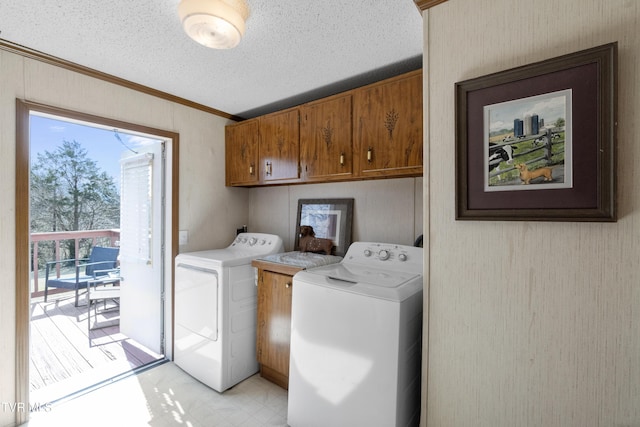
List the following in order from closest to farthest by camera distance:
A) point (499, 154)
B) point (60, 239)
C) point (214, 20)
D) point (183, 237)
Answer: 1. point (499, 154)
2. point (214, 20)
3. point (183, 237)
4. point (60, 239)

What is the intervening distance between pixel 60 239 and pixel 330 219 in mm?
4249

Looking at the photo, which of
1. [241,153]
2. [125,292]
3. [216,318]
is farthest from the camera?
[125,292]

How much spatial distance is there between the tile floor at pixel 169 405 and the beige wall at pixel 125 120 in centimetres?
35

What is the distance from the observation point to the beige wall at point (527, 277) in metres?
0.94

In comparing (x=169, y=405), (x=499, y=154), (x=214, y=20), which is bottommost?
(x=169, y=405)

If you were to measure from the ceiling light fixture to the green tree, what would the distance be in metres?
4.19

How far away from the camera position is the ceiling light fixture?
1.24 m

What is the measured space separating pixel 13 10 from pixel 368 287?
2.33 m

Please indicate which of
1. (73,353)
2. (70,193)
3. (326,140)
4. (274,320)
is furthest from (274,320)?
(70,193)

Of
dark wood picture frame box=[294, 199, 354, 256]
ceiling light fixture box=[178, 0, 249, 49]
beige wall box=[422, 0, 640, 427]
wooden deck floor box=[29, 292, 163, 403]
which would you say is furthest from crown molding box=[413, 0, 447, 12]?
wooden deck floor box=[29, 292, 163, 403]

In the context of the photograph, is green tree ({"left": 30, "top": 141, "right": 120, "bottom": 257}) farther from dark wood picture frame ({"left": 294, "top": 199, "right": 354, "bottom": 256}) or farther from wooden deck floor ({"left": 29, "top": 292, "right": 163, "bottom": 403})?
dark wood picture frame ({"left": 294, "top": 199, "right": 354, "bottom": 256})

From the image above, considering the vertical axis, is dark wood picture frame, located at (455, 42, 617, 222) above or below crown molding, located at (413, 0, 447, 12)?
below

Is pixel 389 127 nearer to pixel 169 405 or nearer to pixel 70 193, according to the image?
pixel 169 405

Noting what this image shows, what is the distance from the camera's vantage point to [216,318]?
2.19m
